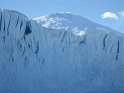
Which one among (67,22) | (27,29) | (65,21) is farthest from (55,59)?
(65,21)

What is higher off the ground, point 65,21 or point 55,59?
point 55,59

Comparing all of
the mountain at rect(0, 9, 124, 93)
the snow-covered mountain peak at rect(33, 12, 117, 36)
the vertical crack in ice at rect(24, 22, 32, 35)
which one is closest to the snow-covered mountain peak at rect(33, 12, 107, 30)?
the snow-covered mountain peak at rect(33, 12, 117, 36)

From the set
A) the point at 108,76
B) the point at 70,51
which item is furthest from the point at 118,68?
the point at 70,51

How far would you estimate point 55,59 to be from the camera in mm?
38656

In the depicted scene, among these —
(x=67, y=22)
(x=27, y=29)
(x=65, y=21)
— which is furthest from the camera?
(x=65, y=21)

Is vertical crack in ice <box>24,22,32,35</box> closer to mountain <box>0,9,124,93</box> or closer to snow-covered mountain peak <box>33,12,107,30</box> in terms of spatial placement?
mountain <box>0,9,124,93</box>

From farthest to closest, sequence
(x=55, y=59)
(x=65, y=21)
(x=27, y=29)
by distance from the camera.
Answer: (x=65, y=21), (x=55, y=59), (x=27, y=29)

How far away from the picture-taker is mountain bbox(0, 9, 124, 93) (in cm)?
3528

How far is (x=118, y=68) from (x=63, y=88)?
21.4 ft

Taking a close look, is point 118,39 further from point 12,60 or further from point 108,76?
point 12,60

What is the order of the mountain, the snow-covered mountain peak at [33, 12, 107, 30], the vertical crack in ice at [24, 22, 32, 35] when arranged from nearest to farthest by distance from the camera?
1. the mountain
2. the vertical crack in ice at [24, 22, 32, 35]
3. the snow-covered mountain peak at [33, 12, 107, 30]

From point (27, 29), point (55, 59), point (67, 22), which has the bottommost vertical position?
point (67, 22)

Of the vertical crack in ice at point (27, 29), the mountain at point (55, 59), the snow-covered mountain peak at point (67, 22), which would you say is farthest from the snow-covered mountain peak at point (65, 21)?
the vertical crack in ice at point (27, 29)

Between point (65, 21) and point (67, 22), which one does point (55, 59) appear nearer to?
point (67, 22)
